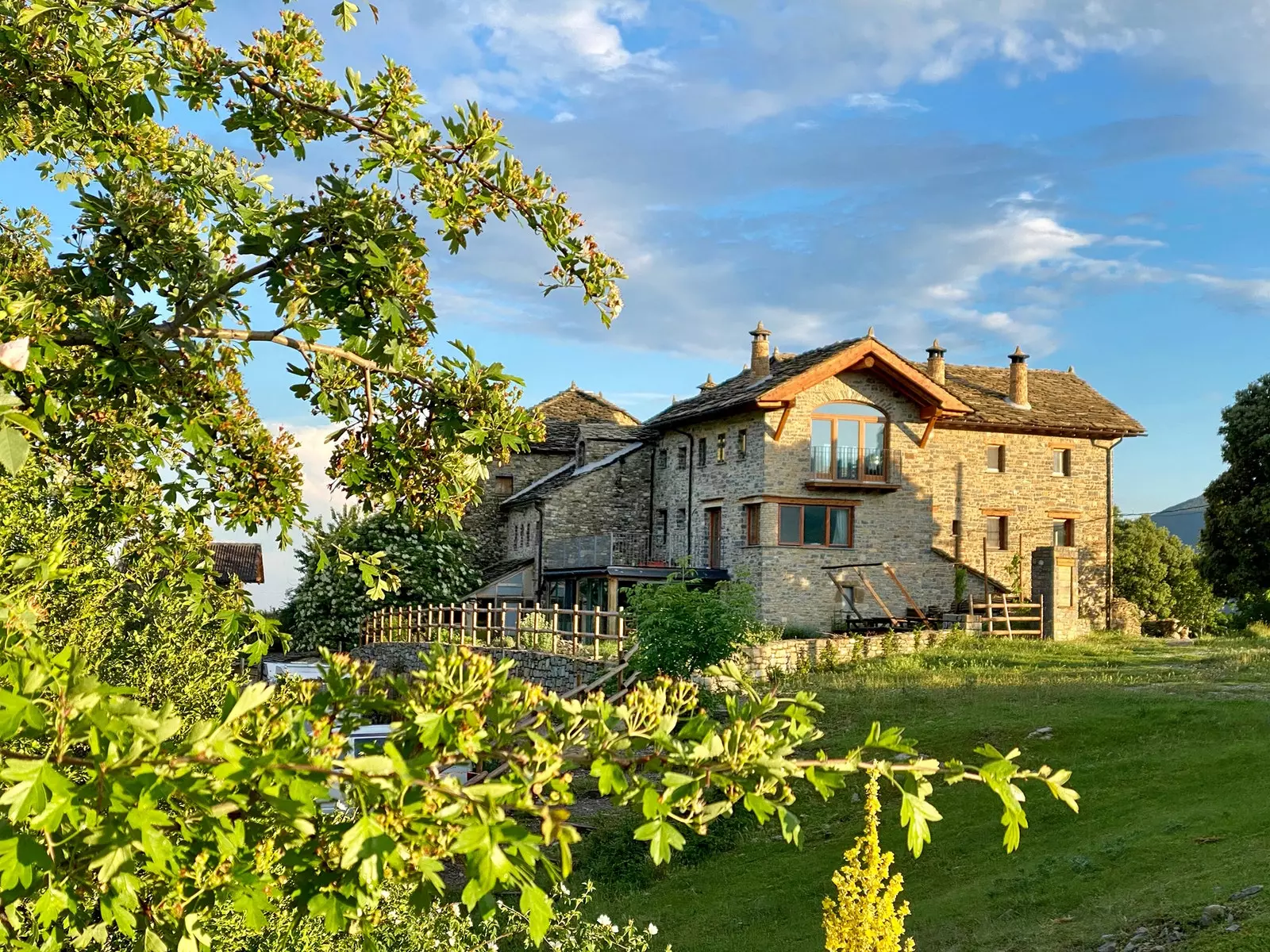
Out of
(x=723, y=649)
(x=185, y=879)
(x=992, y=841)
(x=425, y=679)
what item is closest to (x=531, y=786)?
(x=425, y=679)

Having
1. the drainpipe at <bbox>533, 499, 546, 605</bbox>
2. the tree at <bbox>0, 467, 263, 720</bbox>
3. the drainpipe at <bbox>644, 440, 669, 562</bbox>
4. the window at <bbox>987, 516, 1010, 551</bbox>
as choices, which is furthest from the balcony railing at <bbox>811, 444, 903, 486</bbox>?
the tree at <bbox>0, 467, 263, 720</bbox>

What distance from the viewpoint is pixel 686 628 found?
2184 centimetres

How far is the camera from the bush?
21.6m

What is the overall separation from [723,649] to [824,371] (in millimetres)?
16227

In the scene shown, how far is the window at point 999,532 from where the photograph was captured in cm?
4091

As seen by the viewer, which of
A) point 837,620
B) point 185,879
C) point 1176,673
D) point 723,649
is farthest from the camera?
point 837,620

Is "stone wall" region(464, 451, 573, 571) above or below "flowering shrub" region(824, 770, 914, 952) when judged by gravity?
above

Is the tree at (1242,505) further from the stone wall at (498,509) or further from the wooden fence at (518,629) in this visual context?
the stone wall at (498,509)

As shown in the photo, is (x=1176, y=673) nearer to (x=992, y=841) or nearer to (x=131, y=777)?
(x=992, y=841)

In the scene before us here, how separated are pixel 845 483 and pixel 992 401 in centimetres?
965

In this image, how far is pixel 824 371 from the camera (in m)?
35.8

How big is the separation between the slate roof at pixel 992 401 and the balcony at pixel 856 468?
2.80m

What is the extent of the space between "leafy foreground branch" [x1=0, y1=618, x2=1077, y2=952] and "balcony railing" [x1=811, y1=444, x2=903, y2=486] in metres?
32.9

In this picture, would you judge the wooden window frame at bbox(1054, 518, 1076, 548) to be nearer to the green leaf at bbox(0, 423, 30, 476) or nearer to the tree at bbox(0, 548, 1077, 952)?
the tree at bbox(0, 548, 1077, 952)
